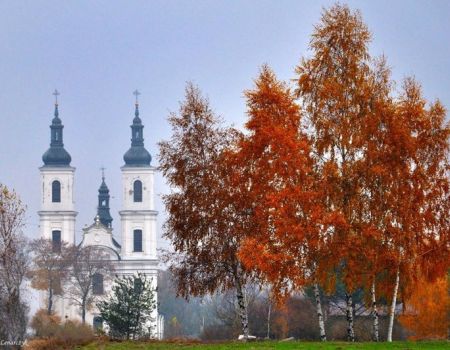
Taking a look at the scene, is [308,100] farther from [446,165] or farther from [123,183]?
[123,183]

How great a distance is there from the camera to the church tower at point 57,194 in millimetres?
142000

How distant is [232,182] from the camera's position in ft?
124

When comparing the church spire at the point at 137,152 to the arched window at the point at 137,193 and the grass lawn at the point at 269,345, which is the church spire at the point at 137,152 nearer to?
the arched window at the point at 137,193

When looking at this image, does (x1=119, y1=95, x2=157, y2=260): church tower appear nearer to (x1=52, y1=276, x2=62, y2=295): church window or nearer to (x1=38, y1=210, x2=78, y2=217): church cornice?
(x1=38, y1=210, x2=78, y2=217): church cornice

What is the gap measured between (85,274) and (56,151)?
91.9 feet

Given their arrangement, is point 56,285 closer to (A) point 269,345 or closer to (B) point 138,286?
(B) point 138,286

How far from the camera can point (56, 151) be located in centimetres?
14512

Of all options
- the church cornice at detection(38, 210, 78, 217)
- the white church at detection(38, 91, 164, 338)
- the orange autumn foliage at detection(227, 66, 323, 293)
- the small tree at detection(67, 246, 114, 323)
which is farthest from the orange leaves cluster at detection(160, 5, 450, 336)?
the church cornice at detection(38, 210, 78, 217)

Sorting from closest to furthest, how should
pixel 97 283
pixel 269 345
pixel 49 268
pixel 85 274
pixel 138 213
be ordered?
1. pixel 269 345
2. pixel 49 268
3. pixel 85 274
4. pixel 97 283
5. pixel 138 213

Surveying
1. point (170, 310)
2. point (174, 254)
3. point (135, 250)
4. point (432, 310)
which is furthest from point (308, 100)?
point (170, 310)

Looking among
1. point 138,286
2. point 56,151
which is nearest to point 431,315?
point 138,286

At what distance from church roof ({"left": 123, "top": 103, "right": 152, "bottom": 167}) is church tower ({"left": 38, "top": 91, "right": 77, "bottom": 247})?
6712mm

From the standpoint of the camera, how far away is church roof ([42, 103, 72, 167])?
145m

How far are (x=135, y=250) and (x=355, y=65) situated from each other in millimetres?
104105
